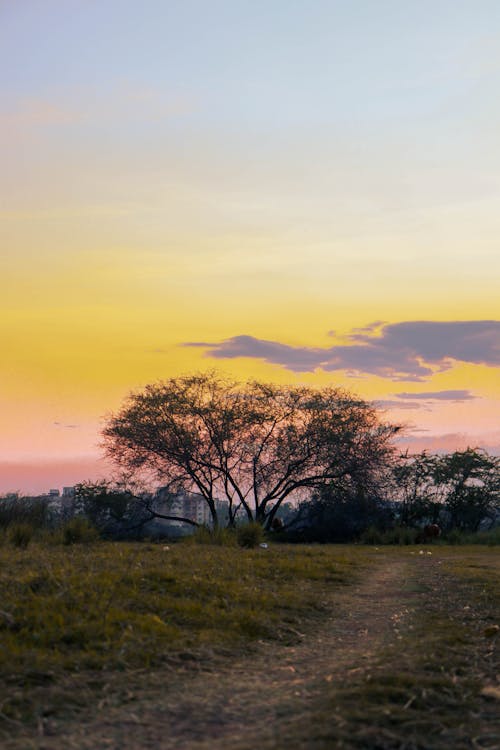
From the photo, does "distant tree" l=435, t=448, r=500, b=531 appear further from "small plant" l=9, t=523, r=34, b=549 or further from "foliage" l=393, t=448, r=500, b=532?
"small plant" l=9, t=523, r=34, b=549

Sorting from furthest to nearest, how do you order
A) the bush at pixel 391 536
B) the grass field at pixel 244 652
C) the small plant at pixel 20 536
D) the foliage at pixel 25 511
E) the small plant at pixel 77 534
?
the bush at pixel 391 536
the foliage at pixel 25 511
the small plant at pixel 77 534
the small plant at pixel 20 536
the grass field at pixel 244 652

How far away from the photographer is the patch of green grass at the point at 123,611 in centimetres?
749

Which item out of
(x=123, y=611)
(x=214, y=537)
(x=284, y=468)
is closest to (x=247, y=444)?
(x=284, y=468)

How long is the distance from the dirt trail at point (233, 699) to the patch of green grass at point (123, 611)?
50 cm

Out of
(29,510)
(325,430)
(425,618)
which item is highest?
(325,430)

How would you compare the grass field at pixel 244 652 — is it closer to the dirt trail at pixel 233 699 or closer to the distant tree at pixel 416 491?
the dirt trail at pixel 233 699

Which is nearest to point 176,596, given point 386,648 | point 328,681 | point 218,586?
point 218,586

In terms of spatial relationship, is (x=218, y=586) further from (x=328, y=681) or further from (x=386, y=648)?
(x=328, y=681)

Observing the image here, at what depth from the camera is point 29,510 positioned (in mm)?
23375

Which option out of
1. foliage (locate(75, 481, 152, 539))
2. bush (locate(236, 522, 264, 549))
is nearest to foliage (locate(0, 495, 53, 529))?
bush (locate(236, 522, 264, 549))

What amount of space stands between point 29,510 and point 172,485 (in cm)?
1331

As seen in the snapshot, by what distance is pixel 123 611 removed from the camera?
9.30 metres

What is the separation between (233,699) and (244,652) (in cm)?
184

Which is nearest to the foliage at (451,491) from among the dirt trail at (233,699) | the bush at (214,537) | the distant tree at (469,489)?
the distant tree at (469,489)
